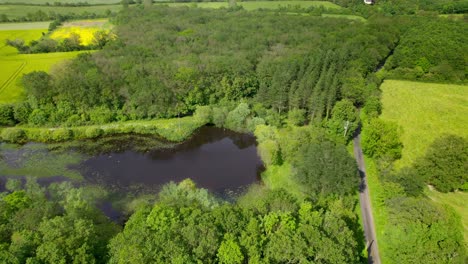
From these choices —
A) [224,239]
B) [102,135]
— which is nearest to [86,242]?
[224,239]

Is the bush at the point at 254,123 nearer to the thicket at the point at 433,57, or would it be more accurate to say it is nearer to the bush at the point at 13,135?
the thicket at the point at 433,57

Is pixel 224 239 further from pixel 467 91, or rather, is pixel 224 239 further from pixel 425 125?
pixel 467 91

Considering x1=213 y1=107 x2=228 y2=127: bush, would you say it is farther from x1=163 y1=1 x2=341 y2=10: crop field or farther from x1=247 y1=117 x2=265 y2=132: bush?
x1=163 y1=1 x2=341 y2=10: crop field

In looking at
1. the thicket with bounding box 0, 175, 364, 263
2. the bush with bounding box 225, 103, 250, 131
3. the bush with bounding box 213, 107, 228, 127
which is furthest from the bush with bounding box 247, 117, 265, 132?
the thicket with bounding box 0, 175, 364, 263

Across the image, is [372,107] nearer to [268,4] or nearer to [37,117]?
[37,117]

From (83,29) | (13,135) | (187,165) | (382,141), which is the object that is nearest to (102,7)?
(83,29)
